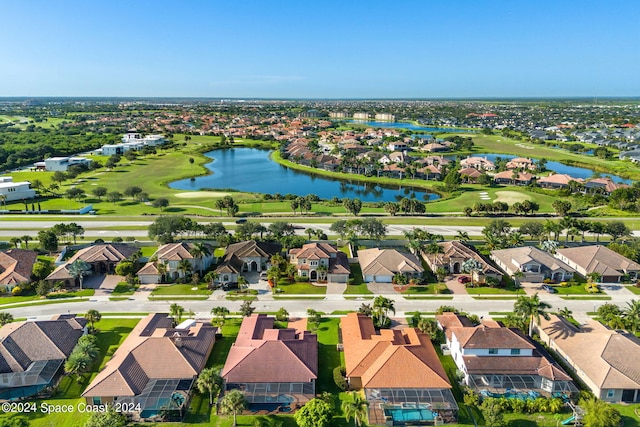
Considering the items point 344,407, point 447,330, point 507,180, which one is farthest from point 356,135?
point 344,407

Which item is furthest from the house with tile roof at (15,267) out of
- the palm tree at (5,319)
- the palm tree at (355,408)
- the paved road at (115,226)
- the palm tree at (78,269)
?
the palm tree at (355,408)

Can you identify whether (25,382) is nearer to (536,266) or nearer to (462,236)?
(536,266)

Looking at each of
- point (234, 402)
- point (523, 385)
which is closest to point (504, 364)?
point (523, 385)

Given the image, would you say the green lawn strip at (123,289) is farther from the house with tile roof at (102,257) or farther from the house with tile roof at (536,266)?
the house with tile roof at (536,266)

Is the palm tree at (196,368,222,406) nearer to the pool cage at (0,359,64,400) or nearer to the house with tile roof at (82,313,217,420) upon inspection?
the house with tile roof at (82,313,217,420)

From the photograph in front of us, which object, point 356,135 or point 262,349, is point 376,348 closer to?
point 262,349

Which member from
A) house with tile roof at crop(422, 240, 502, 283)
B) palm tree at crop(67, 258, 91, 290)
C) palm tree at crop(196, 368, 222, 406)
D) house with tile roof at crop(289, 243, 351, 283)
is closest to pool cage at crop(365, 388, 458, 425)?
palm tree at crop(196, 368, 222, 406)

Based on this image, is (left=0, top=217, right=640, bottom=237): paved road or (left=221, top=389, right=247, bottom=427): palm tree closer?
(left=221, top=389, right=247, bottom=427): palm tree
